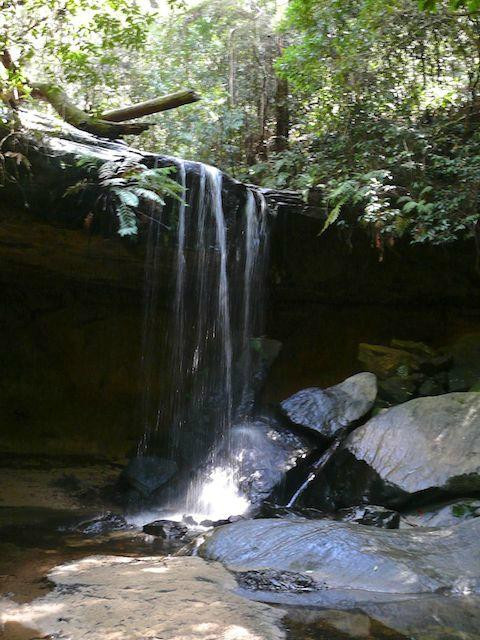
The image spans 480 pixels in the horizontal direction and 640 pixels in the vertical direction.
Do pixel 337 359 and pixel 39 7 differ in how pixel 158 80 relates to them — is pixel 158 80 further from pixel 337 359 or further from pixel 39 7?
pixel 337 359

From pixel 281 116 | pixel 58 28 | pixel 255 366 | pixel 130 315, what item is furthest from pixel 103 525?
pixel 281 116

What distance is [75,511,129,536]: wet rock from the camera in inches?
232

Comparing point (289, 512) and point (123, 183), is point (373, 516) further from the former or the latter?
point (123, 183)

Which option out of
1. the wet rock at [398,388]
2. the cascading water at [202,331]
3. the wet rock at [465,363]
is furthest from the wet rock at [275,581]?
the wet rock at [465,363]

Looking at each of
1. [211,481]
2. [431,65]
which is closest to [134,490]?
[211,481]

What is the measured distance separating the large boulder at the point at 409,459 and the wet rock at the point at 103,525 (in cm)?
193

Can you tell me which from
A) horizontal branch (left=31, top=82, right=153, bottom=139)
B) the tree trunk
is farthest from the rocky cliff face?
the tree trunk

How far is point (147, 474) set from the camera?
289 inches

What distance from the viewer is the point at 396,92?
9891 millimetres

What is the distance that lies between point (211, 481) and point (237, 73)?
327 inches

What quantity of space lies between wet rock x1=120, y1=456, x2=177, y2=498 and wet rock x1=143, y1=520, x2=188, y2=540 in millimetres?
1251

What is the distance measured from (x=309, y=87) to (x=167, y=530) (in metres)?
7.32

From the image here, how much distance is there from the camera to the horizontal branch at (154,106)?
8.27 metres

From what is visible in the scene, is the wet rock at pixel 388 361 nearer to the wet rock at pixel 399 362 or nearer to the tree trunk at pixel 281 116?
the wet rock at pixel 399 362
